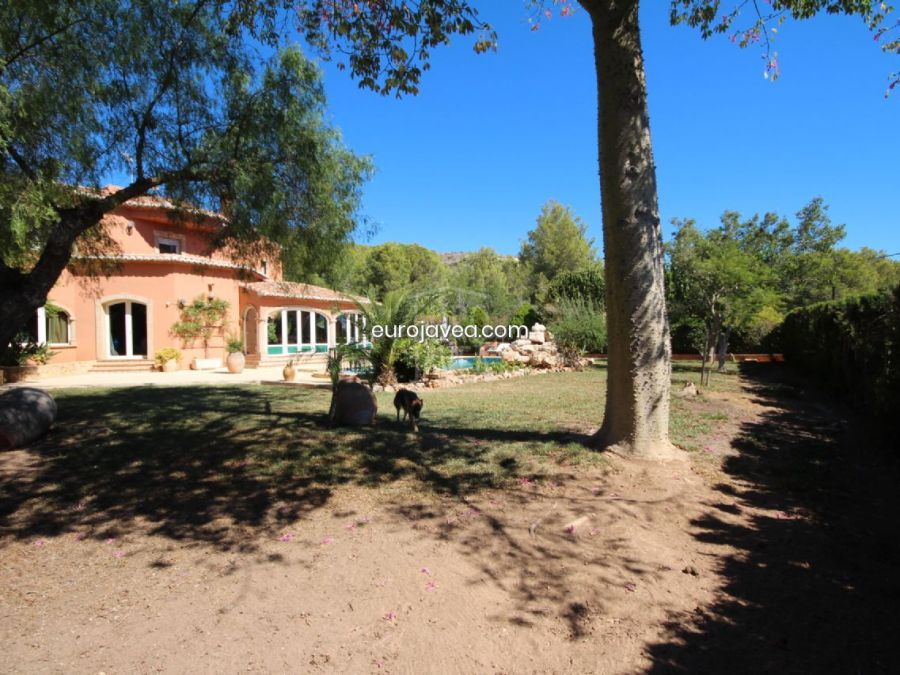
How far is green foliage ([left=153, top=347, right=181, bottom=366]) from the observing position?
18641 mm

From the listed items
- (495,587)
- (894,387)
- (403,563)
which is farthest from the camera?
(894,387)

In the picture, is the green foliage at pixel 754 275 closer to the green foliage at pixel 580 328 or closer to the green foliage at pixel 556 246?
the green foliage at pixel 580 328

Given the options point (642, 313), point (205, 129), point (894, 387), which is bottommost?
point (894, 387)

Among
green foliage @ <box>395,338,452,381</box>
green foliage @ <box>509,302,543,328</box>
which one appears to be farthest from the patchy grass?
green foliage @ <box>509,302,543,328</box>

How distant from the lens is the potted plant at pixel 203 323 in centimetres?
1934

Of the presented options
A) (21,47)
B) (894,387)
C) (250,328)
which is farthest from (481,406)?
(250,328)

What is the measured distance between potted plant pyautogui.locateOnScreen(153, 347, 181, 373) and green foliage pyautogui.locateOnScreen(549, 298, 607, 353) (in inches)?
569

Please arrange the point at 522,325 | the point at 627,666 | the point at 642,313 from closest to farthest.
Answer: the point at 627,666 < the point at 642,313 < the point at 522,325

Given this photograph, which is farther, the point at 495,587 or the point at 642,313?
the point at 642,313

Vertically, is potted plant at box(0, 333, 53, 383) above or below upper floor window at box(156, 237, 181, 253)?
below

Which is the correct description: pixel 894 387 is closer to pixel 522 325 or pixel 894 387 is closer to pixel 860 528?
pixel 860 528

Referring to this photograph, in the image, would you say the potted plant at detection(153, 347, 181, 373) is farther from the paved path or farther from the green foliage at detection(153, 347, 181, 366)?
the paved path

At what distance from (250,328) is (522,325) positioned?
1427 cm

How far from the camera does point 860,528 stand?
12.8 feet
